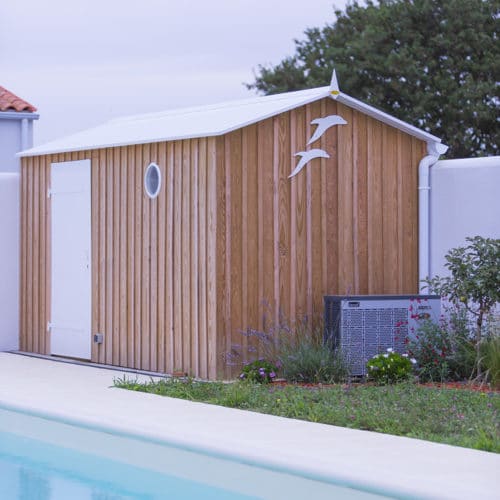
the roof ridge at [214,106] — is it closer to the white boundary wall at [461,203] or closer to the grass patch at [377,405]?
the white boundary wall at [461,203]

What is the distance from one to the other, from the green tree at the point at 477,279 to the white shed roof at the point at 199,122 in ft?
4.83

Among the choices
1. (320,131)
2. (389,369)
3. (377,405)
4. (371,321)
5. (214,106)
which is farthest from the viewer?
(214,106)

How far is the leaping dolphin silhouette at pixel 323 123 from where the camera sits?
1151cm

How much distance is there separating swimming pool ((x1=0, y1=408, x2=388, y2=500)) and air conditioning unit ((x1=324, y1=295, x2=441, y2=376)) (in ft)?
10.6

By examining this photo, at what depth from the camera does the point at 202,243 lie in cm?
1095

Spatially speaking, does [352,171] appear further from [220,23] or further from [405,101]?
[405,101]

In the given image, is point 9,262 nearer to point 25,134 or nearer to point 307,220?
point 307,220

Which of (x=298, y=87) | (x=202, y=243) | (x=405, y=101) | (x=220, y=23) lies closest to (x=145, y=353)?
(x=202, y=243)

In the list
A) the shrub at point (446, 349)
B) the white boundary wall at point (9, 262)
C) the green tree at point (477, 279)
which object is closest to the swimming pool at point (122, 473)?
the shrub at point (446, 349)

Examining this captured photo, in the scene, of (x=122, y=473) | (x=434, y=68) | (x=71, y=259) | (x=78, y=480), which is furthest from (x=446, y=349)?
(x=434, y=68)

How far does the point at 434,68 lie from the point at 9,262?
65.2 ft

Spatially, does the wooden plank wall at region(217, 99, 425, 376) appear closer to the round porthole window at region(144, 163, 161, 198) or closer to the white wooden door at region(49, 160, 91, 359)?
the round porthole window at region(144, 163, 161, 198)

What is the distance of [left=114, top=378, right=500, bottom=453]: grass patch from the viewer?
25.9 feet

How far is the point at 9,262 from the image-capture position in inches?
535
